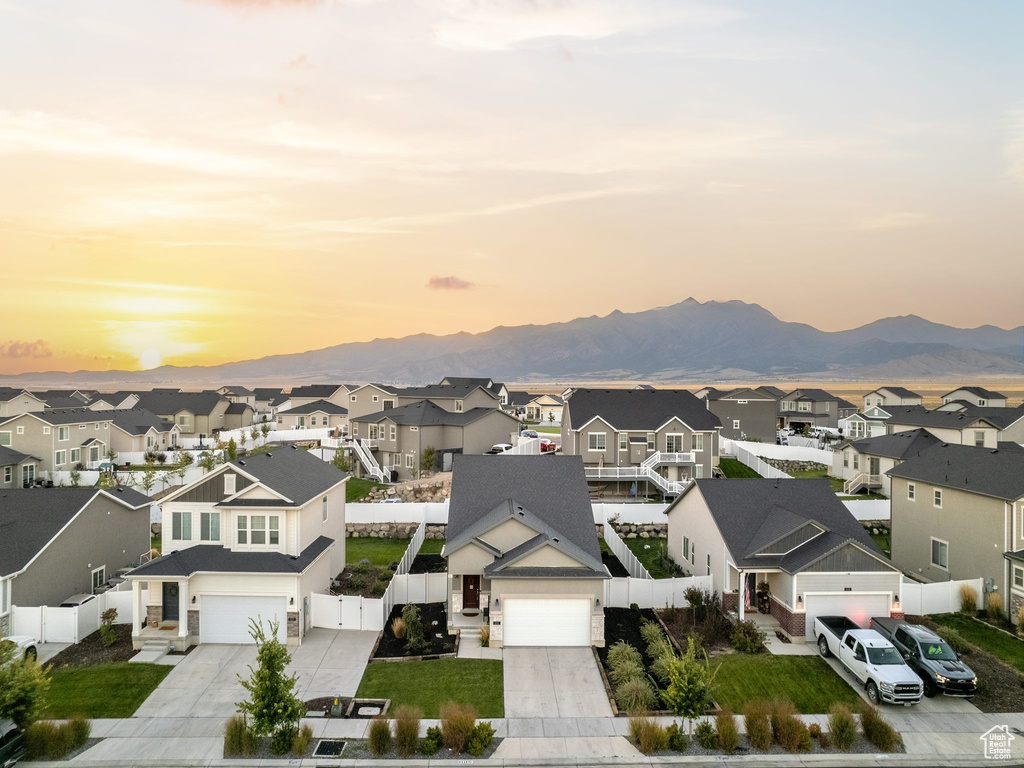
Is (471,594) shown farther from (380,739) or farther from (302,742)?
(302,742)

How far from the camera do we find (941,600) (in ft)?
81.3

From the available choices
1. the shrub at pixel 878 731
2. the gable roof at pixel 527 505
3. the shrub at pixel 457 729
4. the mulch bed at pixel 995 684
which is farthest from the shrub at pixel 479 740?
the mulch bed at pixel 995 684

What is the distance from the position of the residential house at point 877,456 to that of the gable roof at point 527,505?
1136 inches

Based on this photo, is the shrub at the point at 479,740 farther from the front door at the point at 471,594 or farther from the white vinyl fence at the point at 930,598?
the white vinyl fence at the point at 930,598

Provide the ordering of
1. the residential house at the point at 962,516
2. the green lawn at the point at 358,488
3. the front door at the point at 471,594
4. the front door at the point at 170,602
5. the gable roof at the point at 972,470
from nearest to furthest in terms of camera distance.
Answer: the front door at the point at 170,602 → the front door at the point at 471,594 → the residential house at the point at 962,516 → the gable roof at the point at 972,470 → the green lawn at the point at 358,488

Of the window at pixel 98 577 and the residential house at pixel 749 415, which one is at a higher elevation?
the residential house at pixel 749 415

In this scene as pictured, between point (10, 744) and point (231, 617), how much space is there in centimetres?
762

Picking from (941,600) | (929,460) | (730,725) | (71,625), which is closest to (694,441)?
(929,460)

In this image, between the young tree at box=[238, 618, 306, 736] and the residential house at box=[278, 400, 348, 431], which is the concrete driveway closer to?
the young tree at box=[238, 618, 306, 736]

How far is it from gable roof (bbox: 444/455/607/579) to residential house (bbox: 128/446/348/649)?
5.75 m

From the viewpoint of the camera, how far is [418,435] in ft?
166

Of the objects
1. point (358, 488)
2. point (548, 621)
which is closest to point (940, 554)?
point (548, 621)

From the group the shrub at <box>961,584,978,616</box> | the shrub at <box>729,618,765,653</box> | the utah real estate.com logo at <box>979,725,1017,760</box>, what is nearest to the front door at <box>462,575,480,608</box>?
the shrub at <box>729,618,765,653</box>

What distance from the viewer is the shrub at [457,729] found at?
15.7 m
